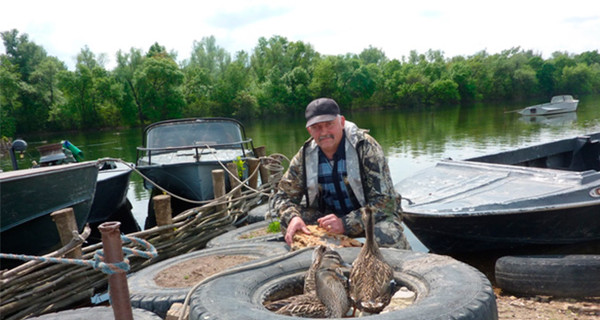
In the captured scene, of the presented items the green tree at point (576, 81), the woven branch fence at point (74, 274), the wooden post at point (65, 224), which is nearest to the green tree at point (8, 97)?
the woven branch fence at point (74, 274)

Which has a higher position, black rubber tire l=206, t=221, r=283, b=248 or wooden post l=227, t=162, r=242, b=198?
wooden post l=227, t=162, r=242, b=198

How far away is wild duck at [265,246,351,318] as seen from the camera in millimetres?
3020

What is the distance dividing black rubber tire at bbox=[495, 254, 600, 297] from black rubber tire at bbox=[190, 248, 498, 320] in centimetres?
246

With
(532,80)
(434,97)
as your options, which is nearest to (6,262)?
(434,97)

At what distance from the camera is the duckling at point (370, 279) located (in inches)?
125

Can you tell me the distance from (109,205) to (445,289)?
10218 mm

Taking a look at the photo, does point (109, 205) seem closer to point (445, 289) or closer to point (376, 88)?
point (445, 289)

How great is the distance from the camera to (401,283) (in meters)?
3.31

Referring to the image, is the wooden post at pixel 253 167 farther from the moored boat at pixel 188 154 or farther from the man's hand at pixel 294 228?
the man's hand at pixel 294 228

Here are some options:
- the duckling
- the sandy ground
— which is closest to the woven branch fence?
the sandy ground

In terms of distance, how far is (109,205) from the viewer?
11.3 m

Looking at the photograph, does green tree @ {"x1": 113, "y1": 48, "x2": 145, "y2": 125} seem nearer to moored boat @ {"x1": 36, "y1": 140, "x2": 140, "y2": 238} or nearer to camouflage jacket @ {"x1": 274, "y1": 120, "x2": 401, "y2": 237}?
moored boat @ {"x1": 36, "y1": 140, "x2": 140, "y2": 238}

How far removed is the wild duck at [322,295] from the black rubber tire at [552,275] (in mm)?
2958

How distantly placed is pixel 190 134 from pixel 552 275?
30.2 feet
